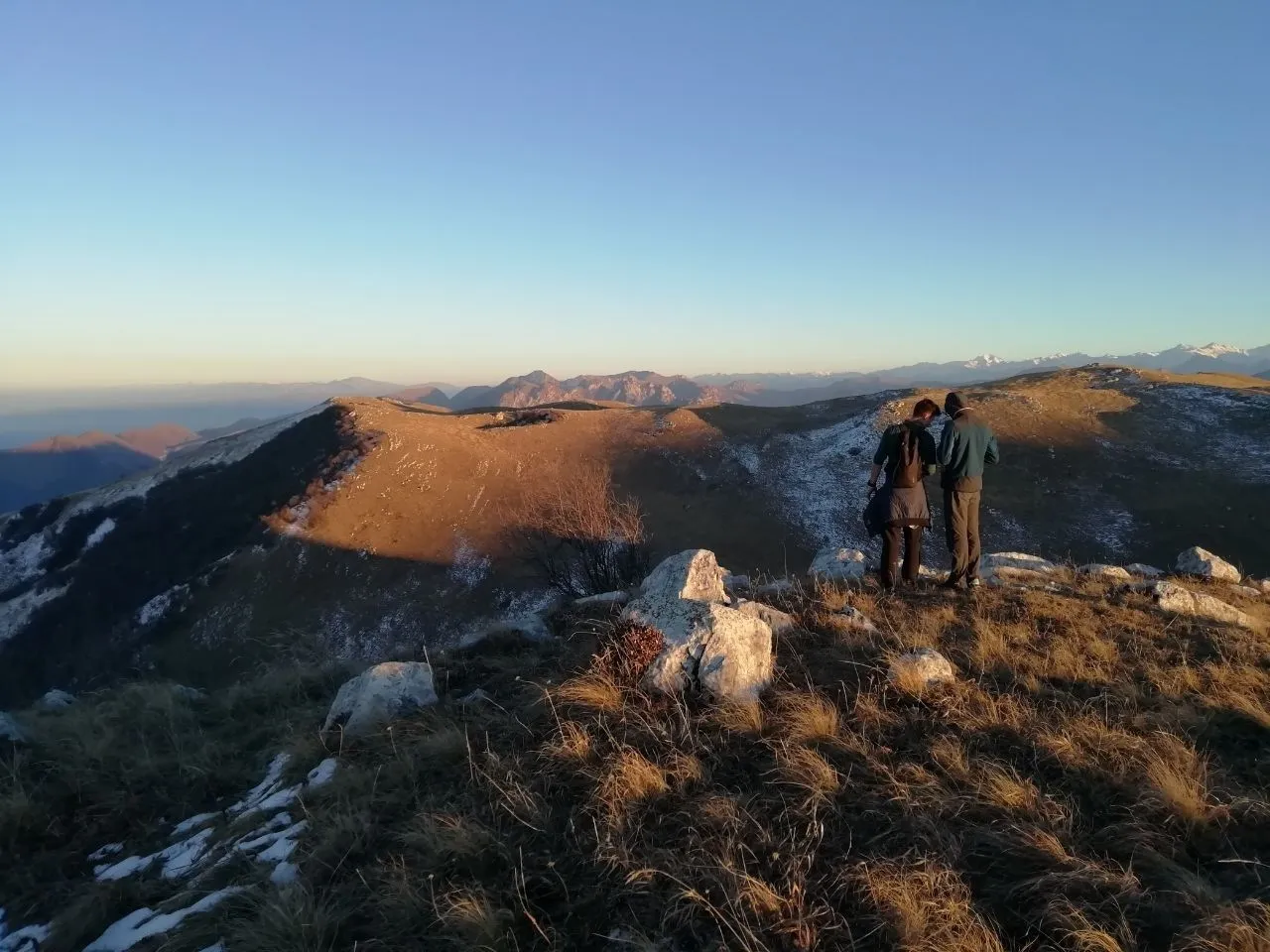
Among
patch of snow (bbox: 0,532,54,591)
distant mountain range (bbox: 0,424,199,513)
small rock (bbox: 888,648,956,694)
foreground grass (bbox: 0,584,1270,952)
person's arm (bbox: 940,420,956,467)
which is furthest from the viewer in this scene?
distant mountain range (bbox: 0,424,199,513)

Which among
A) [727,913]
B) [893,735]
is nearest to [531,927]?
[727,913]

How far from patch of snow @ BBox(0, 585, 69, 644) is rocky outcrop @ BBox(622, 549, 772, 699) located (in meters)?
45.6

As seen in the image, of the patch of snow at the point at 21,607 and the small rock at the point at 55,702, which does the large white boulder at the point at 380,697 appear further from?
the patch of snow at the point at 21,607

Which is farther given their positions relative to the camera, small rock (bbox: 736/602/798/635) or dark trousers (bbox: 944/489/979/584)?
dark trousers (bbox: 944/489/979/584)

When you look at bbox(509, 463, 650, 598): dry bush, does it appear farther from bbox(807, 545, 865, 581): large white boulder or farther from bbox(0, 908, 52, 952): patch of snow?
bbox(0, 908, 52, 952): patch of snow

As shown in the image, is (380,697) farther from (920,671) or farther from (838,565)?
(838,565)

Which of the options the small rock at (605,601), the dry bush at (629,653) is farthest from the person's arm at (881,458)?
the dry bush at (629,653)

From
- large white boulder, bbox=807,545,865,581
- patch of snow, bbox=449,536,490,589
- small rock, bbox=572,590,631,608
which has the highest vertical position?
small rock, bbox=572,590,631,608

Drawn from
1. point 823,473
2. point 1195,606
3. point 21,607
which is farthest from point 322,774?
point 21,607

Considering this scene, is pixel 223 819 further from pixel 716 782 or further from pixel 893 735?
pixel 893 735

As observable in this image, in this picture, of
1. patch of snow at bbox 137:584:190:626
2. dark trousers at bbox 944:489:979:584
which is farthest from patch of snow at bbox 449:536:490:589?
dark trousers at bbox 944:489:979:584

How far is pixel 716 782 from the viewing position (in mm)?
3857

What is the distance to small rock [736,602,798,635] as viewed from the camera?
6.12 metres

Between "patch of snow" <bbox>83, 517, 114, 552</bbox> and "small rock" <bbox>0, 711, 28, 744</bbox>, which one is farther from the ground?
"small rock" <bbox>0, 711, 28, 744</bbox>
